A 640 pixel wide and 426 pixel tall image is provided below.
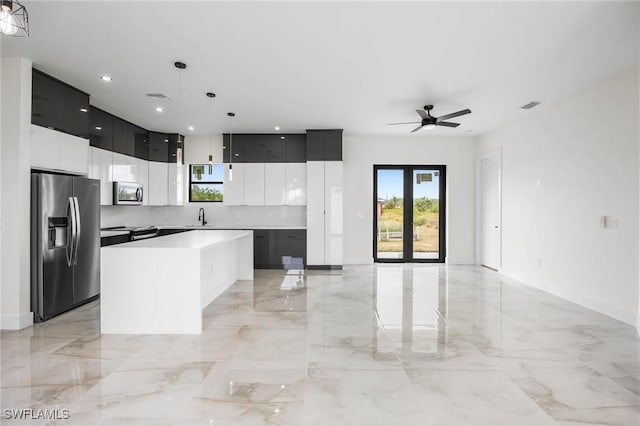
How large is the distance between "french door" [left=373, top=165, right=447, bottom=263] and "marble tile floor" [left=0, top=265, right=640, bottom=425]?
320cm

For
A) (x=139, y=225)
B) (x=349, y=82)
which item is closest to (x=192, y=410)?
(x=349, y=82)

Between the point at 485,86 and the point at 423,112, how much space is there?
33.8 inches

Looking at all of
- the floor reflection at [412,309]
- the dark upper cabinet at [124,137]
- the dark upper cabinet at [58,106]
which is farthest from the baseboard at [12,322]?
the floor reflection at [412,309]

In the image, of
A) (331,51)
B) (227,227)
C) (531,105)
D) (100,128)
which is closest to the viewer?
(331,51)

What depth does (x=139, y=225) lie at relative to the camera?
23.0ft

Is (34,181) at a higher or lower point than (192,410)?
higher

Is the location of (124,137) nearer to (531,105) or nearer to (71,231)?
(71,231)

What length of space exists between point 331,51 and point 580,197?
3656mm

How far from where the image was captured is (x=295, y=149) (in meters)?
7.18

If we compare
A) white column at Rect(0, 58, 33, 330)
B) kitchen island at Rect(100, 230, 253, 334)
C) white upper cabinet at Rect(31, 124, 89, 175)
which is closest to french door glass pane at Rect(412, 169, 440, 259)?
kitchen island at Rect(100, 230, 253, 334)

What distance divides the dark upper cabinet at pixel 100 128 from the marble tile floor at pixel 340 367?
245cm

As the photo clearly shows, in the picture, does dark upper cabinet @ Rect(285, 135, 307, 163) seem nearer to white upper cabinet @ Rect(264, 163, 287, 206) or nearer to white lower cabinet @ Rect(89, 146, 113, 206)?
white upper cabinet @ Rect(264, 163, 287, 206)

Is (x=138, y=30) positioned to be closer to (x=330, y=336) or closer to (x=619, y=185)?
(x=330, y=336)

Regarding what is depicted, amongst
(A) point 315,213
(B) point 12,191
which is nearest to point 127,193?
(B) point 12,191
